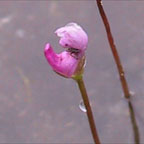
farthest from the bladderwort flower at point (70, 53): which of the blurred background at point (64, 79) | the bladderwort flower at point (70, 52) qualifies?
the blurred background at point (64, 79)

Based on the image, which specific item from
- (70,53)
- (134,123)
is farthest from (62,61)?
(134,123)

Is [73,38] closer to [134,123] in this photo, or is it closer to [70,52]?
[70,52]

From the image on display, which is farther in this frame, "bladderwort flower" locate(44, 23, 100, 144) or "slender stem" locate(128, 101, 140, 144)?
"slender stem" locate(128, 101, 140, 144)

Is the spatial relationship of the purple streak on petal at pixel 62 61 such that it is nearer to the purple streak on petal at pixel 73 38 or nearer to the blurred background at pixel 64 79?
the purple streak on petal at pixel 73 38

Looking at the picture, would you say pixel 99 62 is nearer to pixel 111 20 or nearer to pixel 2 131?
pixel 111 20

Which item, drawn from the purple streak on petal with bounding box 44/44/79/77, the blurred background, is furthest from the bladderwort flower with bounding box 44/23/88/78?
the blurred background

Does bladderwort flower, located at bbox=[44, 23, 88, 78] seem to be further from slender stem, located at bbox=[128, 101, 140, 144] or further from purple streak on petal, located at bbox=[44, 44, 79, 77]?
slender stem, located at bbox=[128, 101, 140, 144]

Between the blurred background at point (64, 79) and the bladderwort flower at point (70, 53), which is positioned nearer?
the bladderwort flower at point (70, 53)
